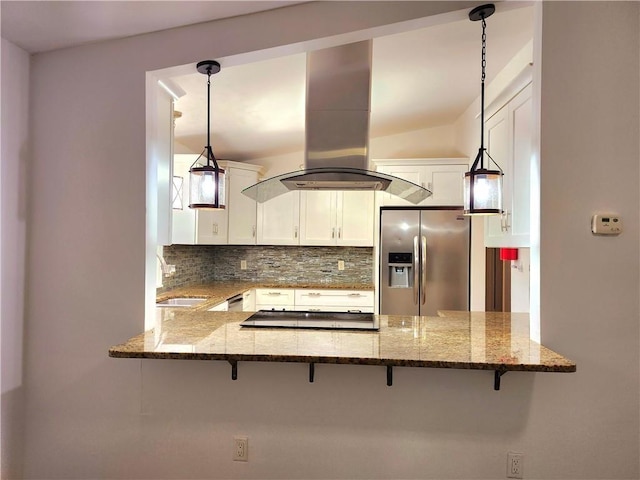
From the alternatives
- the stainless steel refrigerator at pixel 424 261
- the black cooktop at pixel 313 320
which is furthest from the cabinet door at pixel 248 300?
the black cooktop at pixel 313 320

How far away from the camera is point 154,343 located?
1.71 meters

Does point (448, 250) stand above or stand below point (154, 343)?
above

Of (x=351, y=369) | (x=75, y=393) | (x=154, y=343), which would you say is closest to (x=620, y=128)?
(x=351, y=369)

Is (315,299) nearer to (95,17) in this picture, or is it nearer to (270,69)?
(270,69)

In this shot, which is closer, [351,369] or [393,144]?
[351,369]

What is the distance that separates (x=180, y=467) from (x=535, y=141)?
2.21 m

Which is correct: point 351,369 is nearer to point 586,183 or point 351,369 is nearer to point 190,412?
point 190,412

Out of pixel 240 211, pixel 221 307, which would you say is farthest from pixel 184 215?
pixel 221 307

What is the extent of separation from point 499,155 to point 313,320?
1661 mm

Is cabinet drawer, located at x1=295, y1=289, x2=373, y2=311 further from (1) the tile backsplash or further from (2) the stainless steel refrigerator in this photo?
(1) the tile backsplash

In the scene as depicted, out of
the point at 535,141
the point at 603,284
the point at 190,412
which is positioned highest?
the point at 535,141

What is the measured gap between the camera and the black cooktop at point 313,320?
2.02m

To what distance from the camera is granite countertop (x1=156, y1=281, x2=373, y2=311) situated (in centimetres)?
360

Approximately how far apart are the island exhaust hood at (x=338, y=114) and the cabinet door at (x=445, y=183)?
209 centimetres
